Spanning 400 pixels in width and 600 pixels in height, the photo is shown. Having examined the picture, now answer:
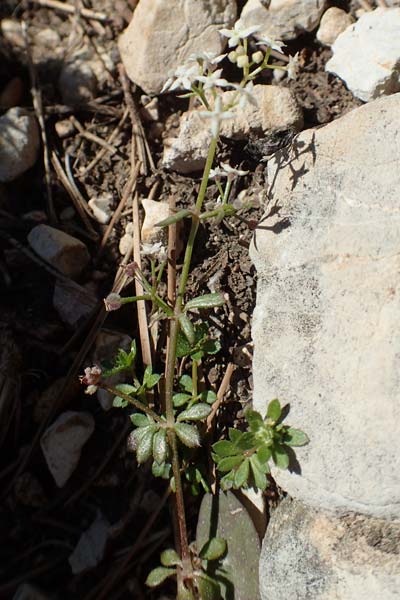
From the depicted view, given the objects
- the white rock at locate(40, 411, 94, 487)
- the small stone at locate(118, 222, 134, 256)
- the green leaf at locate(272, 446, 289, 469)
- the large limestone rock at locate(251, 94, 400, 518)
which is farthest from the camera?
the small stone at locate(118, 222, 134, 256)

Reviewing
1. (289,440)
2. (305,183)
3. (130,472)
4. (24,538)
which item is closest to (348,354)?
(289,440)

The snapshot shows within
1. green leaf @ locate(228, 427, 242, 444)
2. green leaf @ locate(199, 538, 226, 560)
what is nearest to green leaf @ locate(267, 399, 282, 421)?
green leaf @ locate(228, 427, 242, 444)

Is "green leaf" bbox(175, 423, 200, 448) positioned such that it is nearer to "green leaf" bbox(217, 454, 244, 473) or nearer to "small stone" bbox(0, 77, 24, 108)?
"green leaf" bbox(217, 454, 244, 473)

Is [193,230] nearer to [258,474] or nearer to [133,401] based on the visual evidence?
[133,401]

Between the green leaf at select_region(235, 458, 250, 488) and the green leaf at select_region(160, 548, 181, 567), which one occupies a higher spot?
the green leaf at select_region(235, 458, 250, 488)

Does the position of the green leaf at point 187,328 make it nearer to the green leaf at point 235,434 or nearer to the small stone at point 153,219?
the green leaf at point 235,434

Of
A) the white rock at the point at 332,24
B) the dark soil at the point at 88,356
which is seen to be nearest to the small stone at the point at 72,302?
the dark soil at the point at 88,356

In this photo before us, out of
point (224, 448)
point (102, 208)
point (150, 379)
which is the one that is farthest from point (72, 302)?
point (224, 448)
